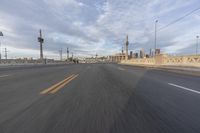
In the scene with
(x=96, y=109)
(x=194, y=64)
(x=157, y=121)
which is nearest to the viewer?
(x=157, y=121)

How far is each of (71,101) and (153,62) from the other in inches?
1649

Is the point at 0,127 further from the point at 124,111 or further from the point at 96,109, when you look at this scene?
the point at 124,111

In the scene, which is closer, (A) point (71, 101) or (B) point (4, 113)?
(B) point (4, 113)

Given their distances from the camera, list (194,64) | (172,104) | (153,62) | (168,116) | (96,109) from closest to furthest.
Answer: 1. (168,116)
2. (96,109)
3. (172,104)
4. (194,64)
5. (153,62)

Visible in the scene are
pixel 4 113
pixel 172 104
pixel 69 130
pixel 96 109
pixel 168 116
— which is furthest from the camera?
pixel 172 104

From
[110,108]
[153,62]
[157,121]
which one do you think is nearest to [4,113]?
[110,108]

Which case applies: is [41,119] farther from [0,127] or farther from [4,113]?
[4,113]

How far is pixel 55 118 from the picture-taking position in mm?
4629

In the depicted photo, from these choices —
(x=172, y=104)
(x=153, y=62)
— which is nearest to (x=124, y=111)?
(x=172, y=104)

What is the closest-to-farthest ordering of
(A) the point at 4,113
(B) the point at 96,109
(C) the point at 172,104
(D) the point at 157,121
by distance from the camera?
(D) the point at 157,121 < (A) the point at 4,113 < (B) the point at 96,109 < (C) the point at 172,104

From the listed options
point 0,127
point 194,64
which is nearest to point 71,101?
point 0,127

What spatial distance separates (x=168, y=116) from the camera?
4824 mm

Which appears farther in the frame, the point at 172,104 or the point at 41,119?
the point at 172,104

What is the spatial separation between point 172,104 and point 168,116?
1419 mm
